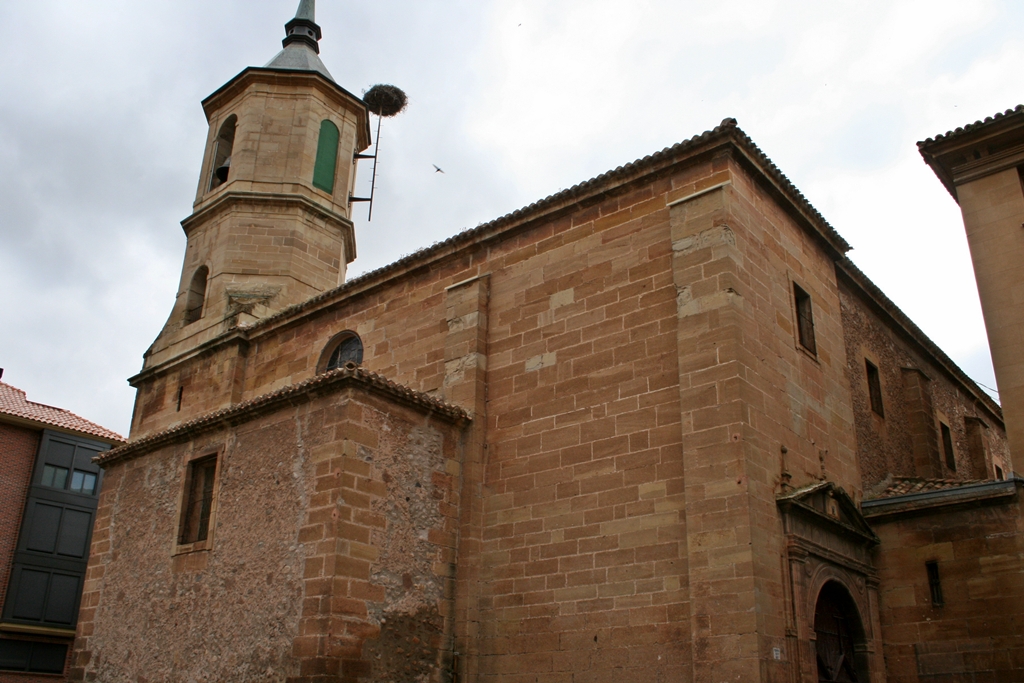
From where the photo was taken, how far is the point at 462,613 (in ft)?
33.3

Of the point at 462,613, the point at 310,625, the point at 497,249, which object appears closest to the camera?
the point at 310,625

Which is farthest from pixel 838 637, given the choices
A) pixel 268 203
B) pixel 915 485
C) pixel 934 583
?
pixel 268 203

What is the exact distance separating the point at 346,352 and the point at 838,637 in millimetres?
8066

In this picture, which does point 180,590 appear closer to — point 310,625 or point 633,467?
point 310,625

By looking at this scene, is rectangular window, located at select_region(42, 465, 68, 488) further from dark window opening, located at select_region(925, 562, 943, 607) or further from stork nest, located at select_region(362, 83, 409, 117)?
dark window opening, located at select_region(925, 562, 943, 607)

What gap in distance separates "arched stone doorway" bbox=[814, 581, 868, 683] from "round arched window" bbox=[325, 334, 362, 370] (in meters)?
7.38

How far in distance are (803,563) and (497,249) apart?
18.7ft

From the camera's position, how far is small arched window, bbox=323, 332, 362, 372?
13.8 m

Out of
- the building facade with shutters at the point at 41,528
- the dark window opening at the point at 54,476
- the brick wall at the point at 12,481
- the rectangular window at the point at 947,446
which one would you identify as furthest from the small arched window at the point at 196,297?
the rectangular window at the point at 947,446

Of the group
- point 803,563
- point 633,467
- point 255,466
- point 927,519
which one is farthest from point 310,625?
point 927,519

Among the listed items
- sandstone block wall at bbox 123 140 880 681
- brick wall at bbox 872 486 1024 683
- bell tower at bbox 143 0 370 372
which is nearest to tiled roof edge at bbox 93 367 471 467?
sandstone block wall at bbox 123 140 880 681

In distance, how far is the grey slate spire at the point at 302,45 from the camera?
18.6 meters

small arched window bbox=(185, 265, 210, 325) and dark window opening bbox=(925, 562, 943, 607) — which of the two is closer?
dark window opening bbox=(925, 562, 943, 607)

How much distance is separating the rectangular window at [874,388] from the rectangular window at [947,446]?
218 centimetres
